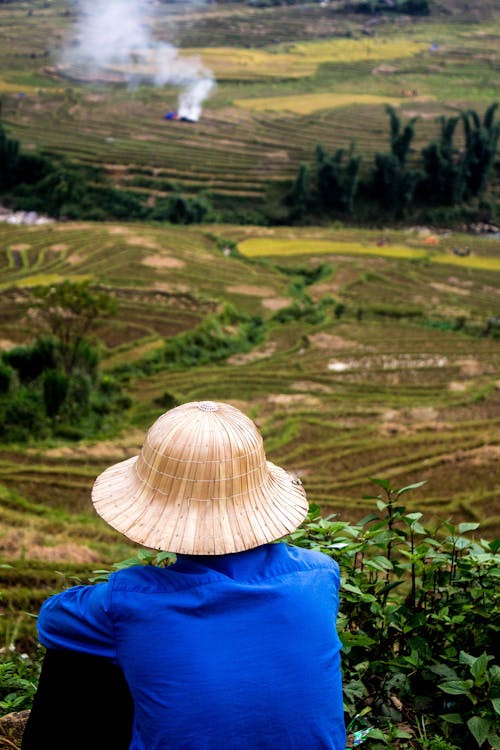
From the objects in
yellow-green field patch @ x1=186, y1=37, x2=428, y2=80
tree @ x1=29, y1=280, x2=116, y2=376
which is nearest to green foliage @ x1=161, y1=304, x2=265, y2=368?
tree @ x1=29, y1=280, x2=116, y2=376

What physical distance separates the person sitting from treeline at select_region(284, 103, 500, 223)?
124 feet

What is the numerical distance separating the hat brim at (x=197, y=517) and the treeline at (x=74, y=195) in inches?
1422

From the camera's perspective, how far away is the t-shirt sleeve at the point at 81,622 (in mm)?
1967

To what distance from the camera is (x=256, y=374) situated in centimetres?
1866

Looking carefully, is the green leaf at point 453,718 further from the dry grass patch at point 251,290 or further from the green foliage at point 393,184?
the green foliage at point 393,184

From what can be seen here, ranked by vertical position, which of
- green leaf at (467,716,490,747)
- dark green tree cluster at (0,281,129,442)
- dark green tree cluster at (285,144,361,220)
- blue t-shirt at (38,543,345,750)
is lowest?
dark green tree cluster at (0,281,129,442)

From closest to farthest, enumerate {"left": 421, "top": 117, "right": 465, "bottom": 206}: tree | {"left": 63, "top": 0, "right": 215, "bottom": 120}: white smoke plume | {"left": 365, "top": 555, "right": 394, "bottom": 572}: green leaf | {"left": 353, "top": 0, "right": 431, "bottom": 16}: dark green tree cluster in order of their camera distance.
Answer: {"left": 365, "top": 555, "right": 394, "bottom": 572}: green leaf
{"left": 421, "top": 117, "right": 465, "bottom": 206}: tree
{"left": 63, "top": 0, "right": 215, "bottom": 120}: white smoke plume
{"left": 353, "top": 0, "right": 431, "bottom": 16}: dark green tree cluster

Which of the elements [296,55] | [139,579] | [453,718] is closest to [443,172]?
[296,55]

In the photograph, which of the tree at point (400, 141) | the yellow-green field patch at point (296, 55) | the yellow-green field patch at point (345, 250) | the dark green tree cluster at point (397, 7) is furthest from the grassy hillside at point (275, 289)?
the dark green tree cluster at point (397, 7)

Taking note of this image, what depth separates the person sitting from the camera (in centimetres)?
188

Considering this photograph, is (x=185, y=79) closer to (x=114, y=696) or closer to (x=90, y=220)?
(x=90, y=220)

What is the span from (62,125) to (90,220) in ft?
41.4

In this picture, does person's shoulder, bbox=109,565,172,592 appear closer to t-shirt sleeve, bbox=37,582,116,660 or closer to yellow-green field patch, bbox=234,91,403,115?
t-shirt sleeve, bbox=37,582,116,660

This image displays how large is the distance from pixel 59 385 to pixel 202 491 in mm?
12045
